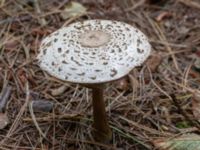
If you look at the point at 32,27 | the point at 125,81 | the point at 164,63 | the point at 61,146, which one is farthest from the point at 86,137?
the point at 32,27

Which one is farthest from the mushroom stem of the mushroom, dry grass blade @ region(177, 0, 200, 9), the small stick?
dry grass blade @ region(177, 0, 200, 9)

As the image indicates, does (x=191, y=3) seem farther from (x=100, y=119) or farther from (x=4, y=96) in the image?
(x=4, y=96)

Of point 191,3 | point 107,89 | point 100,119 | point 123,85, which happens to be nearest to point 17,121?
point 100,119

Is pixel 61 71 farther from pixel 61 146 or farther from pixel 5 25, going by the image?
pixel 5 25

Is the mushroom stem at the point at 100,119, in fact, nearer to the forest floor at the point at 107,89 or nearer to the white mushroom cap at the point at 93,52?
the forest floor at the point at 107,89

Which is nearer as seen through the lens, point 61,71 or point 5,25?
point 61,71

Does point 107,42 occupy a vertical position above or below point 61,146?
above
